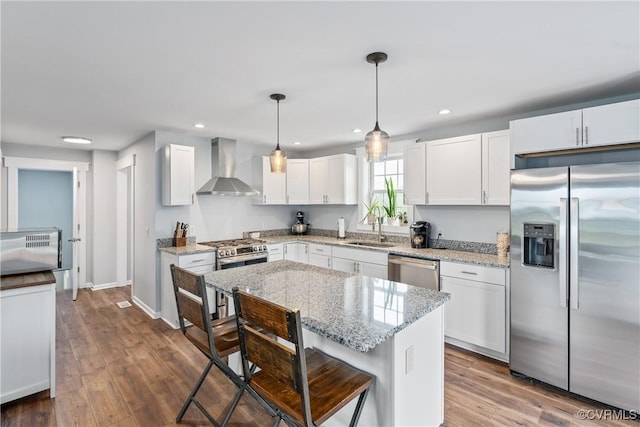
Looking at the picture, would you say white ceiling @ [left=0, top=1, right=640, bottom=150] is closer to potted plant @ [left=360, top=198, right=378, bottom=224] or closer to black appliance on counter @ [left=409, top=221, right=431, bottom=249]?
black appliance on counter @ [left=409, top=221, right=431, bottom=249]

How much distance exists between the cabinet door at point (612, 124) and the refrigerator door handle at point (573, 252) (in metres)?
0.51

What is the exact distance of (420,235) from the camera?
3.86 m

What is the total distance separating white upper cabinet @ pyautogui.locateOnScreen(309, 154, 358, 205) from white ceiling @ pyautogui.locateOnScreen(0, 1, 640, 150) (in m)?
1.40

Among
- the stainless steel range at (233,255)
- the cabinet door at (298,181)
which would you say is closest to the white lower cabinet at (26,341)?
the stainless steel range at (233,255)

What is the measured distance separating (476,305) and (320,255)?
217 cm

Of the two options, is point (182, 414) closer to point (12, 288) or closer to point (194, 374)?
point (194, 374)

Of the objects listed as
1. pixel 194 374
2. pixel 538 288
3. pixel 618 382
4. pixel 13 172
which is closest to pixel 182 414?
pixel 194 374

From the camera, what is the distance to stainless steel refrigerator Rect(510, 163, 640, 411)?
85.9 inches

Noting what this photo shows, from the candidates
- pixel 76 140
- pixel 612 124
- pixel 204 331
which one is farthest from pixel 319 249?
pixel 76 140

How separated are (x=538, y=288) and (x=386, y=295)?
58.0 inches

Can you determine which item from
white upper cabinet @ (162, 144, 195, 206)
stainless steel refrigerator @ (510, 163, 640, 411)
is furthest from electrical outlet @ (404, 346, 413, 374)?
white upper cabinet @ (162, 144, 195, 206)

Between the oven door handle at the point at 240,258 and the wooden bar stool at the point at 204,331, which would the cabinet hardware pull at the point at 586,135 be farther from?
the oven door handle at the point at 240,258

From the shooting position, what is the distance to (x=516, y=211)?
2650 millimetres

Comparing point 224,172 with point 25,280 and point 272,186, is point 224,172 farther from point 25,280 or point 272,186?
point 25,280
